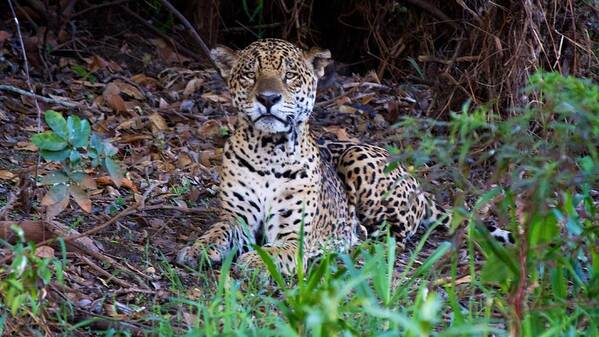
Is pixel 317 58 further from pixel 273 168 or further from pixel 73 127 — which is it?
pixel 73 127

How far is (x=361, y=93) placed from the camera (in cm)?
1123

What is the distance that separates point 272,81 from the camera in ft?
23.9

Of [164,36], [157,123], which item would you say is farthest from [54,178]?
[164,36]

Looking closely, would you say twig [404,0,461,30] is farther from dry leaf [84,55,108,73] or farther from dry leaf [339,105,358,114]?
dry leaf [84,55,108,73]

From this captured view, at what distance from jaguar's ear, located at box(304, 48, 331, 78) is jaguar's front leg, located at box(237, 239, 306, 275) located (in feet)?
4.07

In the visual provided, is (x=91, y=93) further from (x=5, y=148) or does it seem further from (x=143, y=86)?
(x=5, y=148)

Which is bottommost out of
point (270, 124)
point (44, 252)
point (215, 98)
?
point (215, 98)

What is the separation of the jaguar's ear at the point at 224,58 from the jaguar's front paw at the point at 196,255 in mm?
1371

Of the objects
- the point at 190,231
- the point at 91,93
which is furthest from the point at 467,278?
the point at 91,93

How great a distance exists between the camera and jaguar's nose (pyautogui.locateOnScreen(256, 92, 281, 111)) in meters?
7.16

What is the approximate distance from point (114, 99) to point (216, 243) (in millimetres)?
3211

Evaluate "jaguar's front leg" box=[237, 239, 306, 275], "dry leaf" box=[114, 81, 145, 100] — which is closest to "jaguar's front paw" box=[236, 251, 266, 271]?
"jaguar's front leg" box=[237, 239, 306, 275]

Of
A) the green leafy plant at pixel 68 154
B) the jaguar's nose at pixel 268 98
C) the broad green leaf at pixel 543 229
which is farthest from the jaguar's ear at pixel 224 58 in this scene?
the broad green leaf at pixel 543 229

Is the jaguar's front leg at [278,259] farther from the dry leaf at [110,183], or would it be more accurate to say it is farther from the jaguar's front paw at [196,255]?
the dry leaf at [110,183]
